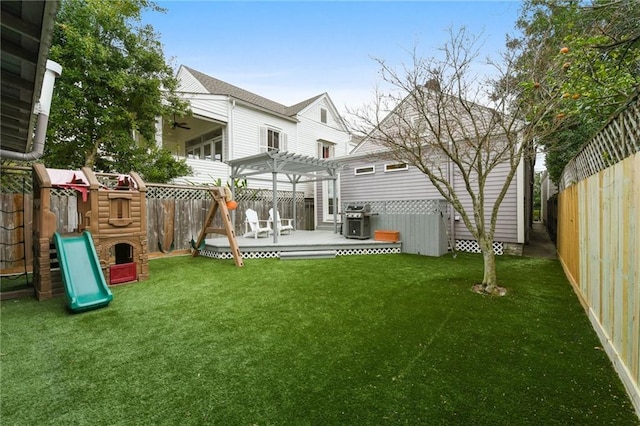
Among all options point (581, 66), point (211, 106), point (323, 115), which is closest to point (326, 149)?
point (323, 115)

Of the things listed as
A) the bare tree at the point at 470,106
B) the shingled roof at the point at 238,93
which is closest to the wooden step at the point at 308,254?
the bare tree at the point at 470,106

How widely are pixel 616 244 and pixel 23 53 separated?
14.7 feet

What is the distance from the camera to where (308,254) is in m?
6.88

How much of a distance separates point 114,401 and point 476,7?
22.3ft

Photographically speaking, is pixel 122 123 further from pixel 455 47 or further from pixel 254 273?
pixel 455 47

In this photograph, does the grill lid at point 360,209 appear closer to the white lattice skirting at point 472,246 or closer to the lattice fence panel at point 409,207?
the lattice fence panel at point 409,207

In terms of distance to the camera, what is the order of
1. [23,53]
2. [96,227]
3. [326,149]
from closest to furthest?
1. [23,53]
2. [96,227]
3. [326,149]

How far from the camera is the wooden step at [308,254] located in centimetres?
680

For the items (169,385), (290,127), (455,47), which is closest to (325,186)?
(290,127)

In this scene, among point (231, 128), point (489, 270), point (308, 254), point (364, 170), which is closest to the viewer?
point (489, 270)

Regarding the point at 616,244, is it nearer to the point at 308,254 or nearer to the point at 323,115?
the point at 308,254

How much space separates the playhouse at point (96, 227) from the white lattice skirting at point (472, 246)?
7570 mm

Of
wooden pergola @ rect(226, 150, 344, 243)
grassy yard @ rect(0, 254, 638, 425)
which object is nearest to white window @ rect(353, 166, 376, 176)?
wooden pergola @ rect(226, 150, 344, 243)

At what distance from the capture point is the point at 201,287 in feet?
14.8
